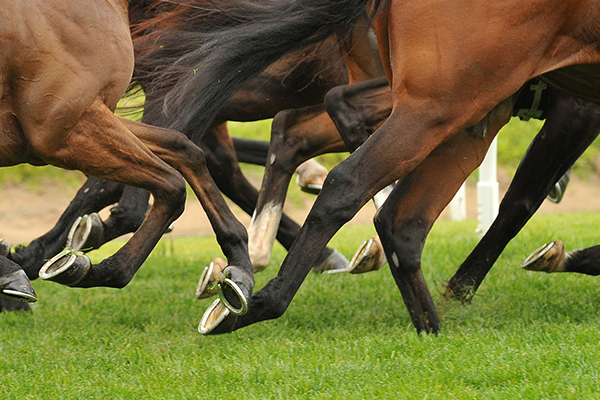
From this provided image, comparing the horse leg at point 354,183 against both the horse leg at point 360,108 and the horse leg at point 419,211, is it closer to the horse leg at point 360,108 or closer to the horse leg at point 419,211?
the horse leg at point 419,211

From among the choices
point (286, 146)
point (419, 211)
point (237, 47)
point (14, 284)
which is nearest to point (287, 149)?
point (286, 146)

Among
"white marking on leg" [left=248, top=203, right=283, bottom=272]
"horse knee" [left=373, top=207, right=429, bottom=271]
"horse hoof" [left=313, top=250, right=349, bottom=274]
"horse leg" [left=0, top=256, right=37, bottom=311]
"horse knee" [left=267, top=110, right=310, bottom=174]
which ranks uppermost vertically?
"horse knee" [left=373, top=207, right=429, bottom=271]

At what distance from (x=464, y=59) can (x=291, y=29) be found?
89cm

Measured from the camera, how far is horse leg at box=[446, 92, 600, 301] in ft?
12.1

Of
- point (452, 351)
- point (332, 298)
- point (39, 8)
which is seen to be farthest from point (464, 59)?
point (332, 298)

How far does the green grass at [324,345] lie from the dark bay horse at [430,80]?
0.26 m

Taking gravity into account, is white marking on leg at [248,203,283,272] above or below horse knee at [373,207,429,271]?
below

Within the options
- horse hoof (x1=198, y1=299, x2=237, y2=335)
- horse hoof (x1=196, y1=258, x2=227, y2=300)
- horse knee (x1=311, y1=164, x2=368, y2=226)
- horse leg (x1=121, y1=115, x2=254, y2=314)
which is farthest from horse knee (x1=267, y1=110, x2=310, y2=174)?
horse hoof (x1=198, y1=299, x2=237, y2=335)

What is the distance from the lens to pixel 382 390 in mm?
2551

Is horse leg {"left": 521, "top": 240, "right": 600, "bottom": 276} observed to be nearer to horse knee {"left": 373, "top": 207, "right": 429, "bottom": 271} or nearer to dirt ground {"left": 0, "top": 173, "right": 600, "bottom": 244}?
horse knee {"left": 373, "top": 207, "right": 429, "bottom": 271}

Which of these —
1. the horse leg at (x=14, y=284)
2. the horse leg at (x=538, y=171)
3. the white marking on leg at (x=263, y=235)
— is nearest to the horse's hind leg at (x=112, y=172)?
the horse leg at (x=14, y=284)

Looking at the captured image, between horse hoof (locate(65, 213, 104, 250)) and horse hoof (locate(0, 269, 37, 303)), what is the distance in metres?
1.40

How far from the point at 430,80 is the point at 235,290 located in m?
1.11

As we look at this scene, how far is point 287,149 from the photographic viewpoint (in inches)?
172
